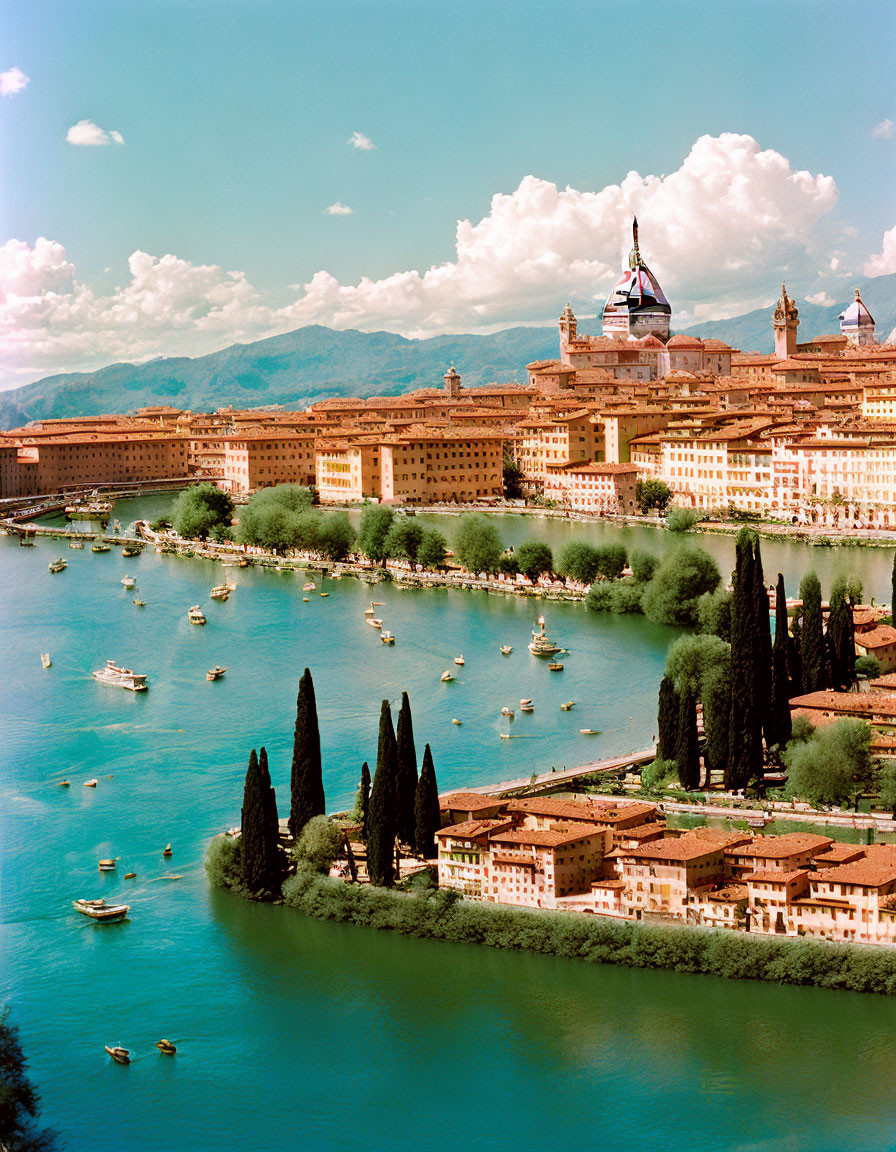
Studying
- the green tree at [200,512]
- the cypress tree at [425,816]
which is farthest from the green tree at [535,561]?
the cypress tree at [425,816]

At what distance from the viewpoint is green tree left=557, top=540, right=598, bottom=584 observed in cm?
1995

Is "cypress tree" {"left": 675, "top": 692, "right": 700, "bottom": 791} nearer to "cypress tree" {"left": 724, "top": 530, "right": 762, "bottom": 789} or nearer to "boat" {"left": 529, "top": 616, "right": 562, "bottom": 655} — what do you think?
"cypress tree" {"left": 724, "top": 530, "right": 762, "bottom": 789}

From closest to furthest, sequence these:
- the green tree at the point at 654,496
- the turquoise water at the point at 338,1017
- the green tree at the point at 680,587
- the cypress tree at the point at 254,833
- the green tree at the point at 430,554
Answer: the turquoise water at the point at 338,1017
the cypress tree at the point at 254,833
the green tree at the point at 680,587
the green tree at the point at 430,554
the green tree at the point at 654,496

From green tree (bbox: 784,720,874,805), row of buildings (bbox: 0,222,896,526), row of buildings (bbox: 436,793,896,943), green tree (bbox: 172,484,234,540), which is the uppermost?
row of buildings (bbox: 0,222,896,526)

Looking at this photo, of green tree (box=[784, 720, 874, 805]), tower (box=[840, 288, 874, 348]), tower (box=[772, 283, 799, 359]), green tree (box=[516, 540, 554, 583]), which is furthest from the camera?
tower (box=[840, 288, 874, 348])

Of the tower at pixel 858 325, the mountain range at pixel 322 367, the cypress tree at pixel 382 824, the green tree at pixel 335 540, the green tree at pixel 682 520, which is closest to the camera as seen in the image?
the cypress tree at pixel 382 824

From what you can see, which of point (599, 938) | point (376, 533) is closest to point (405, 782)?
point (599, 938)

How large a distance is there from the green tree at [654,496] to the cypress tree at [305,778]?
1718cm

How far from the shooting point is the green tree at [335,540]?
22.9 metres

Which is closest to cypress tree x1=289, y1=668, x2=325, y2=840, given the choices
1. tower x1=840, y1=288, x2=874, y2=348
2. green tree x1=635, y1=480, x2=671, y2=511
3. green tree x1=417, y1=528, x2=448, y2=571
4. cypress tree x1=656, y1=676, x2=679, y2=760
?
cypress tree x1=656, y1=676, x2=679, y2=760

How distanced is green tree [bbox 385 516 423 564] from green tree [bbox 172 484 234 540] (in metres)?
4.54

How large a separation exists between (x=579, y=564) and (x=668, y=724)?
840cm

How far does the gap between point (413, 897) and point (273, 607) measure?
10304 mm

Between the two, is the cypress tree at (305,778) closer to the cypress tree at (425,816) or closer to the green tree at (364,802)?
the green tree at (364,802)
